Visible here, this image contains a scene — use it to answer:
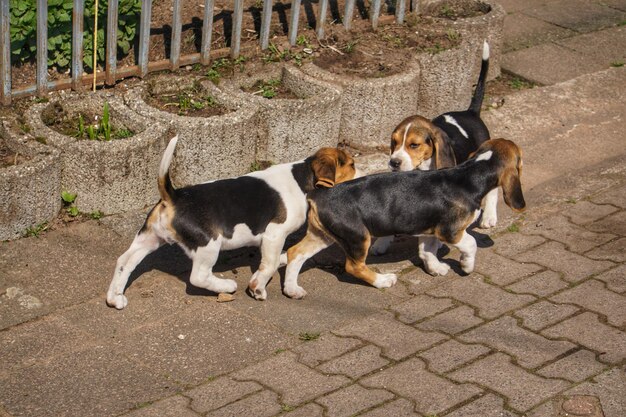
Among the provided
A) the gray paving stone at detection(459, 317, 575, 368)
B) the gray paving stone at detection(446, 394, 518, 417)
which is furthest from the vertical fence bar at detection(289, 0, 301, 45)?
the gray paving stone at detection(446, 394, 518, 417)

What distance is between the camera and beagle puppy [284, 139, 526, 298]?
671 cm

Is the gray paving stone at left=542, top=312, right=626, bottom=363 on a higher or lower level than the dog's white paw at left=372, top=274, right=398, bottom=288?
higher

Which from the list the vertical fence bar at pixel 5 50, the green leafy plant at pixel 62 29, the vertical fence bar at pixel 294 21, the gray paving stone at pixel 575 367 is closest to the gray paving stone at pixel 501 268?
the gray paving stone at pixel 575 367

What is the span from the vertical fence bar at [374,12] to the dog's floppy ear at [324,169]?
3.06 meters

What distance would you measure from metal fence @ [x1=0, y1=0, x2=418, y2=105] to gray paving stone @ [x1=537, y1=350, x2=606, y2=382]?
13.7 ft

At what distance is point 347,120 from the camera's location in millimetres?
8875

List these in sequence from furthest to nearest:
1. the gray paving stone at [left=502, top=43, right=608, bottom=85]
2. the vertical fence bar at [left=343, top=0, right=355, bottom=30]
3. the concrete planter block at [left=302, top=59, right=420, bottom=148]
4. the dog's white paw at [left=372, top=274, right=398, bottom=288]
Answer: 1. the gray paving stone at [left=502, top=43, right=608, bottom=85]
2. the vertical fence bar at [left=343, top=0, right=355, bottom=30]
3. the concrete planter block at [left=302, top=59, right=420, bottom=148]
4. the dog's white paw at [left=372, top=274, right=398, bottom=288]

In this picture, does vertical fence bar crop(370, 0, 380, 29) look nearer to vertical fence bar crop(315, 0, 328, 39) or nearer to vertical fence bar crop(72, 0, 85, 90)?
vertical fence bar crop(315, 0, 328, 39)

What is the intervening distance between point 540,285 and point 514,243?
684 mm

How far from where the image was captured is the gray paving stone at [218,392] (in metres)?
5.67

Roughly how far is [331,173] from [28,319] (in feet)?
7.06

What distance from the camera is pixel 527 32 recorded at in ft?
37.6

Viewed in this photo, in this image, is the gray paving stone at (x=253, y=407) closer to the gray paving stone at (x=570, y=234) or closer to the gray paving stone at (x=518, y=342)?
the gray paving stone at (x=518, y=342)

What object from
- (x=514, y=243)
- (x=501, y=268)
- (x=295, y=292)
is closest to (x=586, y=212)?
(x=514, y=243)
